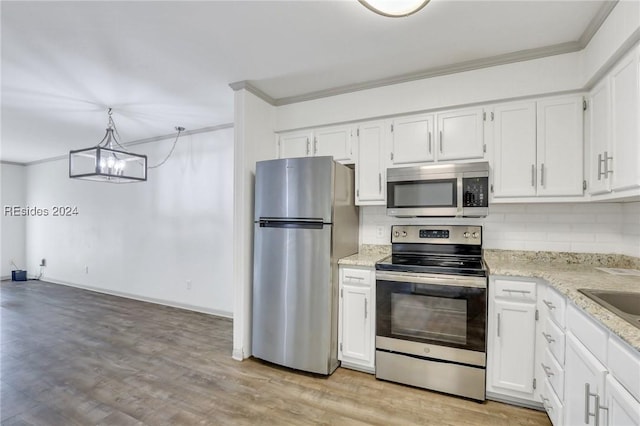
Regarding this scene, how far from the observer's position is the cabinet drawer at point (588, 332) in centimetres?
119

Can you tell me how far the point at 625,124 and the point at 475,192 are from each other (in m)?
0.92

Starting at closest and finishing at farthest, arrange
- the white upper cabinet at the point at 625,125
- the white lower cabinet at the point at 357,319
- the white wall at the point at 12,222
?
the white upper cabinet at the point at 625,125
the white lower cabinet at the point at 357,319
the white wall at the point at 12,222

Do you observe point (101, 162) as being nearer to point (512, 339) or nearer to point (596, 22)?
point (512, 339)

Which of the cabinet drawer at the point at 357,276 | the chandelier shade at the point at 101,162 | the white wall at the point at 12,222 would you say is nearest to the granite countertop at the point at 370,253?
the cabinet drawer at the point at 357,276

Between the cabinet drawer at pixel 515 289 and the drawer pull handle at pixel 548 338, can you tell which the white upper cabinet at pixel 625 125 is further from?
the drawer pull handle at pixel 548 338

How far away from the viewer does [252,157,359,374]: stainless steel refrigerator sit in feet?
8.33

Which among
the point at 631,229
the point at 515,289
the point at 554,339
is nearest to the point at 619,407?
the point at 554,339

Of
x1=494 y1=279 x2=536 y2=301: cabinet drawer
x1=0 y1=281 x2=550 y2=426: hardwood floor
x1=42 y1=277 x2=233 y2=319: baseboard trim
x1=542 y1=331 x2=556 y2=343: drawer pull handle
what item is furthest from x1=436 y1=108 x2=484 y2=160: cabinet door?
x1=42 y1=277 x2=233 y2=319: baseboard trim

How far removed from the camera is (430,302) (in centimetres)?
227

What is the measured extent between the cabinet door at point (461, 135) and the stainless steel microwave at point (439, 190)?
12 centimetres

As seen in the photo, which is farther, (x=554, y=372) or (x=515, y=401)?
(x=515, y=401)

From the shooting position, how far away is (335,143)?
3.01m

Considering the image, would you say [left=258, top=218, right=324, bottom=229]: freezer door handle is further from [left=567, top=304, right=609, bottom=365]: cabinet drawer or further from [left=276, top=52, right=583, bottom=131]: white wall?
[left=567, top=304, right=609, bottom=365]: cabinet drawer

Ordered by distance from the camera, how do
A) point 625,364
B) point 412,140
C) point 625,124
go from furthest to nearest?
1. point 412,140
2. point 625,124
3. point 625,364
